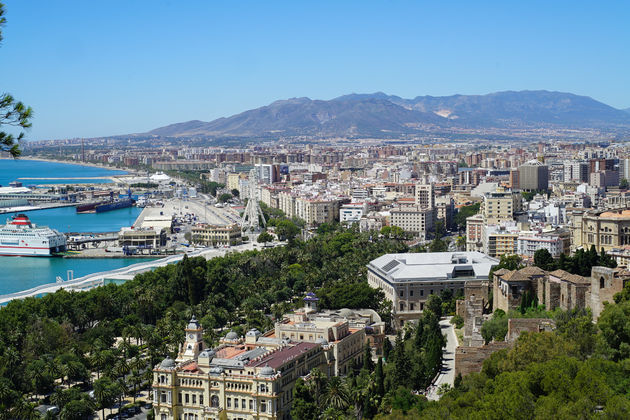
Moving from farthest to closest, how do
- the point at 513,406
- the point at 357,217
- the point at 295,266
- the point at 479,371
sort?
the point at 357,217 → the point at 295,266 → the point at 479,371 → the point at 513,406

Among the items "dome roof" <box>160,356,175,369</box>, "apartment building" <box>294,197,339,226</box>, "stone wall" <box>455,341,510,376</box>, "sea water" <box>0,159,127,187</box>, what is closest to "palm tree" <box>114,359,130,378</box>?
"dome roof" <box>160,356,175,369</box>

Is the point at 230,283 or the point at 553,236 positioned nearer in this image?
the point at 230,283

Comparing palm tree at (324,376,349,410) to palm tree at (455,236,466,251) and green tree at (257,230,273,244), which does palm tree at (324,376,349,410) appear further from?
green tree at (257,230,273,244)

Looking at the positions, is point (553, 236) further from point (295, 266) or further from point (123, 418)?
point (123, 418)

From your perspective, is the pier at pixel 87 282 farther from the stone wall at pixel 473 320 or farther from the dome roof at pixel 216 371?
the stone wall at pixel 473 320

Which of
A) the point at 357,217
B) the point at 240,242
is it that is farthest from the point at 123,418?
the point at 357,217

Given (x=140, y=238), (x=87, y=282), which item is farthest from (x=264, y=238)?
(x=87, y=282)

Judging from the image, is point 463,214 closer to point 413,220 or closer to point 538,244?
point 413,220
